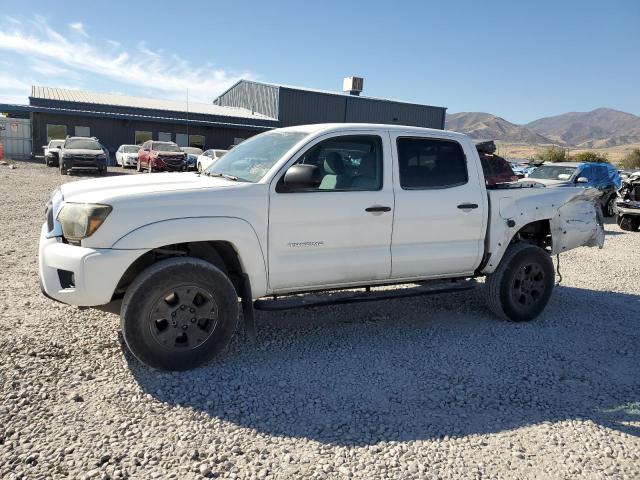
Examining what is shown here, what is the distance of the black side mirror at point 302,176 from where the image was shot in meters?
4.04

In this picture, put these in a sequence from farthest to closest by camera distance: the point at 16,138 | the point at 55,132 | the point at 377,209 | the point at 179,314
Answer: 1. the point at 55,132
2. the point at 16,138
3. the point at 377,209
4. the point at 179,314

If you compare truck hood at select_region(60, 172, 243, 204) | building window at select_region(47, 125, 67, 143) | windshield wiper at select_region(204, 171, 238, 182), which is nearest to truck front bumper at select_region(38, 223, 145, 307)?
truck hood at select_region(60, 172, 243, 204)

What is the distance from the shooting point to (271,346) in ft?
15.2

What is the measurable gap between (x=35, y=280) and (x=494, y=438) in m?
5.28

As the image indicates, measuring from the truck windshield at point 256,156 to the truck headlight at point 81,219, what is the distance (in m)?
1.19

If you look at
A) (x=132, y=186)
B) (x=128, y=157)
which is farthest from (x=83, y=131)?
(x=132, y=186)

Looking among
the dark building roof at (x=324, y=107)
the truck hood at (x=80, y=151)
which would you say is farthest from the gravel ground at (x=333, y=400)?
the dark building roof at (x=324, y=107)

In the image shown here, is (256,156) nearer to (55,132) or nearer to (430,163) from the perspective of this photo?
(430,163)

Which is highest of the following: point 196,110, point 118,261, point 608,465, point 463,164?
→ point 196,110

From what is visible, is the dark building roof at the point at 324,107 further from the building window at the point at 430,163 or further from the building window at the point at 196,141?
the building window at the point at 430,163

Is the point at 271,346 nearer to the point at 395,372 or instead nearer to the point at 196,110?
the point at 395,372

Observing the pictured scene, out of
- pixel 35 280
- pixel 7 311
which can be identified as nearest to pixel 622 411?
pixel 7 311

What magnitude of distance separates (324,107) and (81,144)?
864 inches

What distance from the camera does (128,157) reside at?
28141 millimetres
